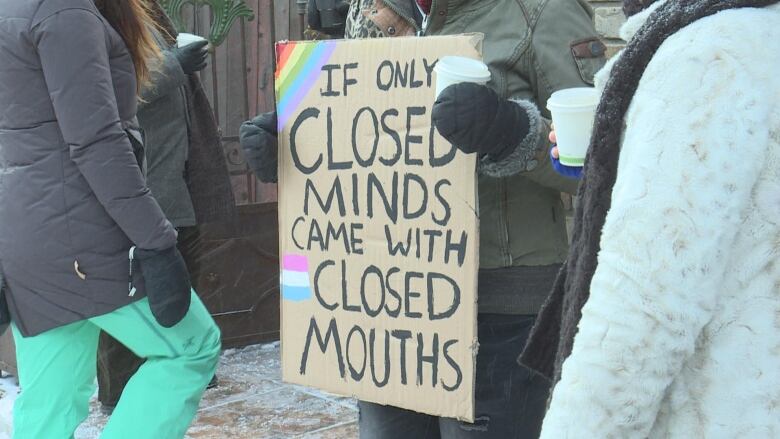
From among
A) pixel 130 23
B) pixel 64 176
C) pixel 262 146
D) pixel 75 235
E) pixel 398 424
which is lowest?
pixel 398 424

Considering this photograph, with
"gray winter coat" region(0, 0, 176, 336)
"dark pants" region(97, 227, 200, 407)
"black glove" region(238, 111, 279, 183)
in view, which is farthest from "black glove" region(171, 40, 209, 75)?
"black glove" region(238, 111, 279, 183)

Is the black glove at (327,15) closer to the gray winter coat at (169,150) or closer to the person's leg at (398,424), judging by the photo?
the gray winter coat at (169,150)

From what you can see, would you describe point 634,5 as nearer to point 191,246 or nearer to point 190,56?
point 190,56

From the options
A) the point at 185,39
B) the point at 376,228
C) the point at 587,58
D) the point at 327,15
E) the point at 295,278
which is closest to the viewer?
the point at 587,58

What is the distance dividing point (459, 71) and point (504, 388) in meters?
0.71

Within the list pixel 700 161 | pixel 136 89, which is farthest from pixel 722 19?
pixel 136 89

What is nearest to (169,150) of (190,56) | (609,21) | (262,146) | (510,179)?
(190,56)

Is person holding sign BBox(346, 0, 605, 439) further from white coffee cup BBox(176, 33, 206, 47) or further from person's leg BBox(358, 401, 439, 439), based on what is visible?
white coffee cup BBox(176, 33, 206, 47)

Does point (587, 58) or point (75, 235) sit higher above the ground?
point (587, 58)

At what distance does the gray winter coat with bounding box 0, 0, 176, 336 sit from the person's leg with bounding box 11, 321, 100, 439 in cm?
6

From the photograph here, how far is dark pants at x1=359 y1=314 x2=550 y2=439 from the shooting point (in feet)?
7.61

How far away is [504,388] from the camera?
2.32 metres

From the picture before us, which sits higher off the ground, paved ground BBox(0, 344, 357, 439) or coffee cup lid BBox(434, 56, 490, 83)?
coffee cup lid BBox(434, 56, 490, 83)

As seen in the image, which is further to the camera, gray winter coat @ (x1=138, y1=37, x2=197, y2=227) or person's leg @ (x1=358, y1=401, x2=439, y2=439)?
gray winter coat @ (x1=138, y1=37, x2=197, y2=227)
